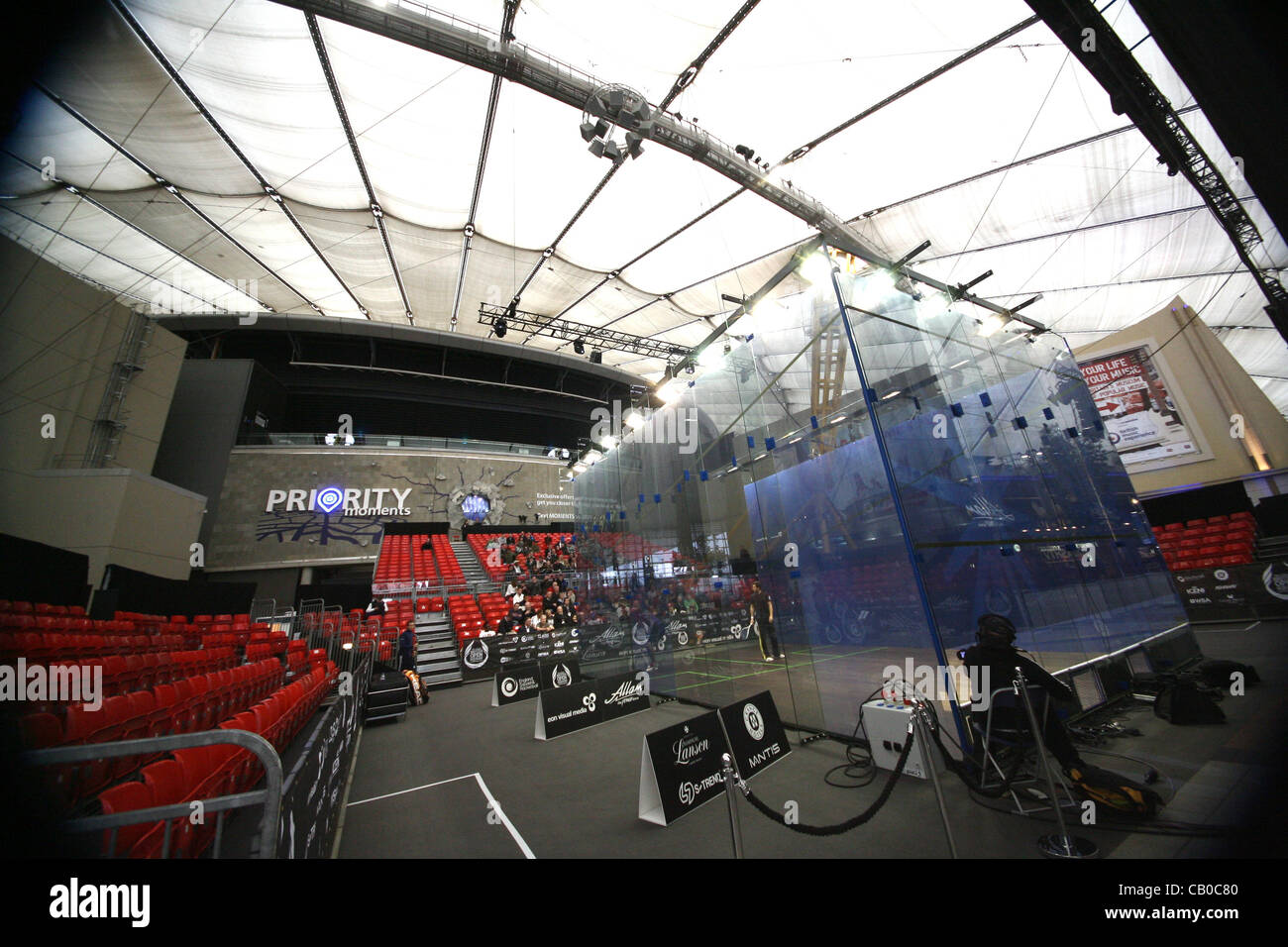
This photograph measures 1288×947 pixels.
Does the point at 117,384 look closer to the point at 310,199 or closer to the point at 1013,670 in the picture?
the point at 310,199

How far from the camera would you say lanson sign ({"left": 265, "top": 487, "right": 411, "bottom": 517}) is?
19.2m

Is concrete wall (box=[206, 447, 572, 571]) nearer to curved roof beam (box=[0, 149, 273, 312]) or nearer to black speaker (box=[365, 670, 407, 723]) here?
curved roof beam (box=[0, 149, 273, 312])

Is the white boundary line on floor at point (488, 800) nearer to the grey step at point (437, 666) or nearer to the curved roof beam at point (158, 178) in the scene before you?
the grey step at point (437, 666)

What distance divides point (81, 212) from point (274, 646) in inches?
514

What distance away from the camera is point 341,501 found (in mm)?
20266

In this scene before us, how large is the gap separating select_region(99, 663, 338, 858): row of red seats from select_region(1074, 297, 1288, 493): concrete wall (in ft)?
76.7

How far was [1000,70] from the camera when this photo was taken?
24.2 ft

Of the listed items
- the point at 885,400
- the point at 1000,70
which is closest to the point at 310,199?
the point at 885,400

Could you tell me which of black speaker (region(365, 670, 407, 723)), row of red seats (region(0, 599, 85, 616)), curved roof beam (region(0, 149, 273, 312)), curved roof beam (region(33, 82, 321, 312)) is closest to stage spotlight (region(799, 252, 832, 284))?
black speaker (region(365, 670, 407, 723))

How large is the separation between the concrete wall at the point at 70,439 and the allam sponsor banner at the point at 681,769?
13638 mm

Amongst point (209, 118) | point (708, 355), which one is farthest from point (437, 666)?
point (209, 118)

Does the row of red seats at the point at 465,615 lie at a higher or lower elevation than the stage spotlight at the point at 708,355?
lower

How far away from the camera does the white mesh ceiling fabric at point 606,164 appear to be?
23.9 feet

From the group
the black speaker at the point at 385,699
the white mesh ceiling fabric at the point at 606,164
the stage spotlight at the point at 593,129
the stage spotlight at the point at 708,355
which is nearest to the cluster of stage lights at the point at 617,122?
the stage spotlight at the point at 593,129
